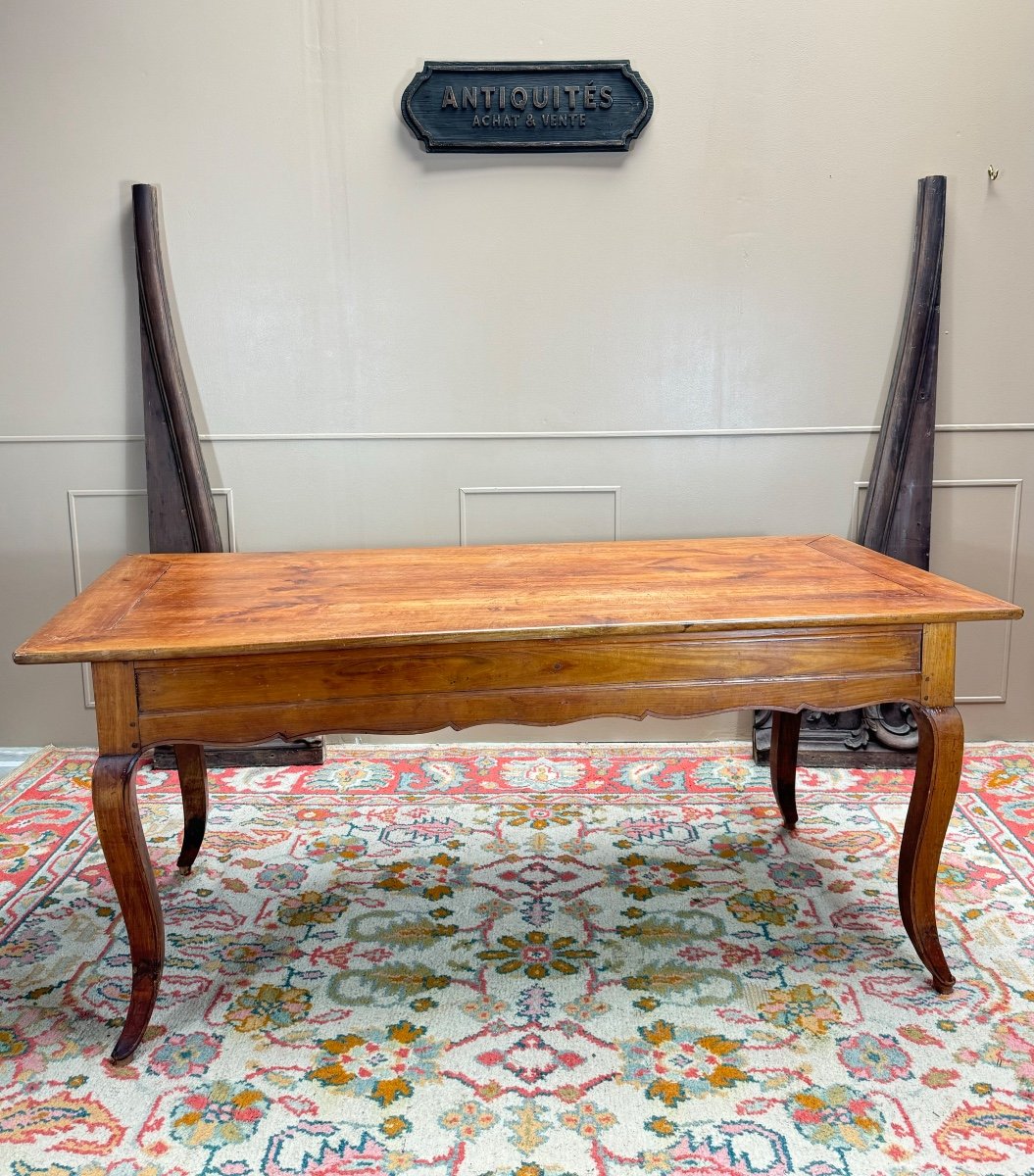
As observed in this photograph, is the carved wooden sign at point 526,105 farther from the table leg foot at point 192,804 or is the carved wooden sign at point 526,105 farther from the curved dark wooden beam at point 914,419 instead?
the table leg foot at point 192,804

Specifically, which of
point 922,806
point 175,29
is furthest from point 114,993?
point 175,29

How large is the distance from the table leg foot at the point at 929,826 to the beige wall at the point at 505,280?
1524 mm

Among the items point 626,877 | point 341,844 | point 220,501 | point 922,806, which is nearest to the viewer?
point 922,806

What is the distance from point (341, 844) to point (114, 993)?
80cm

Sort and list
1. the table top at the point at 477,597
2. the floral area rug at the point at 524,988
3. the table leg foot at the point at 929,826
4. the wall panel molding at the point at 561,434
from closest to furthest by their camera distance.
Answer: the floral area rug at the point at 524,988 < the table top at the point at 477,597 < the table leg foot at the point at 929,826 < the wall panel molding at the point at 561,434

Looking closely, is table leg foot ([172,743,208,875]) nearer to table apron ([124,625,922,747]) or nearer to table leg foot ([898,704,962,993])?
table apron ([124,625,922,747])

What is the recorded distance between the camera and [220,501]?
344 centimetres

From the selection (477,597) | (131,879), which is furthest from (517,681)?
(131,879)

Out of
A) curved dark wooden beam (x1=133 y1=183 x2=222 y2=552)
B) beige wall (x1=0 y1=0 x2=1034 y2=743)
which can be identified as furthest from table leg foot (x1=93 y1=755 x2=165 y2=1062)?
beige wall (x1=0 y1=0 x2=1034 y2=743)

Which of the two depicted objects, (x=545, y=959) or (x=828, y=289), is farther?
(x=828, y=289)

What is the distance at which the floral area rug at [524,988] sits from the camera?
170 centimetres

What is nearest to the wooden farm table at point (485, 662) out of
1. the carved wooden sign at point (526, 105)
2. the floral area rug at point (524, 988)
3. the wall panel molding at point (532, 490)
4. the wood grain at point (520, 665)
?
the wood grain at point (520, 665)

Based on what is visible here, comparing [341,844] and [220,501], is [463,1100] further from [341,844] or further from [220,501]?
[220,501]

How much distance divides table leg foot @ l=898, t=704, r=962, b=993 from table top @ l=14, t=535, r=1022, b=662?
255 mm
